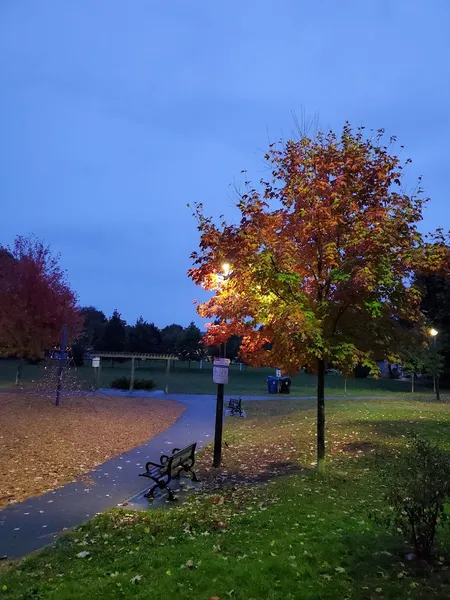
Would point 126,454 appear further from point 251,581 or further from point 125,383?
point 125,383

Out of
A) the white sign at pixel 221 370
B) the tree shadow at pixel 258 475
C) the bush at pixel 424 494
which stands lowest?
the tree shadow at pixel 258 475

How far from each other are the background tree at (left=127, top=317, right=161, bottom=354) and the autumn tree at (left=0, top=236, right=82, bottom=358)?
43551 mm

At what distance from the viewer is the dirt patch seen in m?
8.95

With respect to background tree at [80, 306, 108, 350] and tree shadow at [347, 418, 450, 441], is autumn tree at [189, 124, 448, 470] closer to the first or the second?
tree shadow at [347, 418, 450, 441]

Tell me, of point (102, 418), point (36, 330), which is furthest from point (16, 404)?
point (36, 330)

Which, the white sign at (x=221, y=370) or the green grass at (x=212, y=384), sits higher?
the white sign at (x=221, y=370)

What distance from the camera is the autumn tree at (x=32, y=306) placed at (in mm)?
24000

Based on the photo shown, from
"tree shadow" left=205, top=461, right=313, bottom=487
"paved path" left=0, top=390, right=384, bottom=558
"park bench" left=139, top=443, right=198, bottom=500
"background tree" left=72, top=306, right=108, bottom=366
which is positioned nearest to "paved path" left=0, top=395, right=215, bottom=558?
"paved path" left=0, top=390, right=384, bottom=558

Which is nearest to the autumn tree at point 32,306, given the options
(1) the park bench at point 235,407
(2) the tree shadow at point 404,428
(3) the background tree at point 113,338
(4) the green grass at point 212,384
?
(4) the green grass at point 212,384

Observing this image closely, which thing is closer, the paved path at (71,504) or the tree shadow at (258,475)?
the paved path at (71,504)

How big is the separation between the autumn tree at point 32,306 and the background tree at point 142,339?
43.6 metres

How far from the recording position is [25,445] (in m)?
11.6

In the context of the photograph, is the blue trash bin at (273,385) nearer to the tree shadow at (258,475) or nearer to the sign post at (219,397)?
the tree shadow at (258,475)

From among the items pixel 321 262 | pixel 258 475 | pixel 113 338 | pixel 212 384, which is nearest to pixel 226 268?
pixel 321 262
